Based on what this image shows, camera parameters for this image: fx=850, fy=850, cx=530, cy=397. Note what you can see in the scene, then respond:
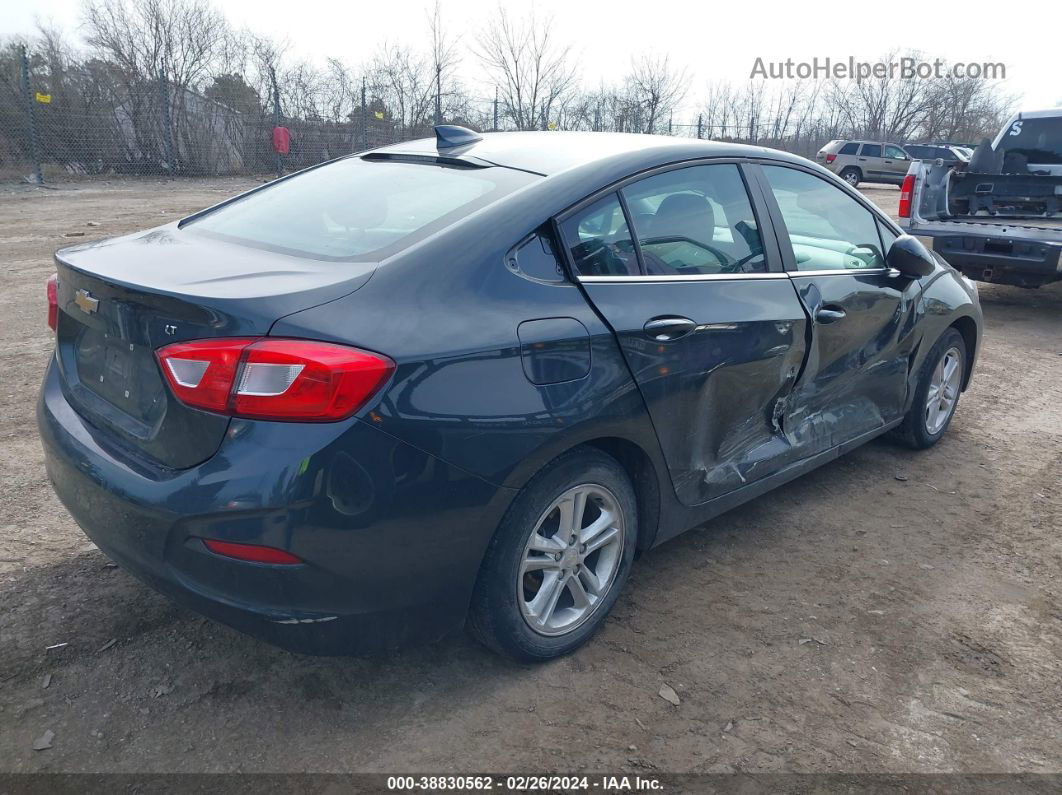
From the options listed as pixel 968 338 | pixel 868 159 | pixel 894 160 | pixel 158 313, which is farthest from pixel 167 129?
pixel 894 160

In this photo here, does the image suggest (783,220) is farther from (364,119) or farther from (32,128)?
(364,119)

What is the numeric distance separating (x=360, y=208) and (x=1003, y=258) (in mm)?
7384

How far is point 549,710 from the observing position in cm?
251

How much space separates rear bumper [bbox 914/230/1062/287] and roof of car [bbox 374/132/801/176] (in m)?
5.70

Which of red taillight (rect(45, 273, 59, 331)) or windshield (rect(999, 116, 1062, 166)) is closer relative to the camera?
red taillight (rect(45, 273, 59, 331))

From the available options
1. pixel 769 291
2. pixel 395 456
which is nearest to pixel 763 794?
pixel 395 456

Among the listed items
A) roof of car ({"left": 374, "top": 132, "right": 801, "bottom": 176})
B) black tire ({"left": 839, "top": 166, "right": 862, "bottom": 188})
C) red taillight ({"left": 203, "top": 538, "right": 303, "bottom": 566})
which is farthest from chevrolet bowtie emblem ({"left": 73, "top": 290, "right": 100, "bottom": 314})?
black tire ({"left": 839, "top": 166, "right": 862, "bottom": 188})

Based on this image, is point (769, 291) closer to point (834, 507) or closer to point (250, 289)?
point (834, 507)

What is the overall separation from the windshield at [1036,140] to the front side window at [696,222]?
8.41 metres

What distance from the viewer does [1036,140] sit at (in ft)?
32.4

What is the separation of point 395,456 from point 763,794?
4.30 feet

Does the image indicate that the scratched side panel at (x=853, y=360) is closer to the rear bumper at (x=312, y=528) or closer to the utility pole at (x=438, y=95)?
the rear bumper at (x=312, y=528)

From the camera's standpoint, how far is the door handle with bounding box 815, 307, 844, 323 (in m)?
3.45

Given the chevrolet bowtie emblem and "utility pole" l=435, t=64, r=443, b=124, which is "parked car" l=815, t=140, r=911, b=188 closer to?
"utility pole" l=435, t=64, r=443, b=124
